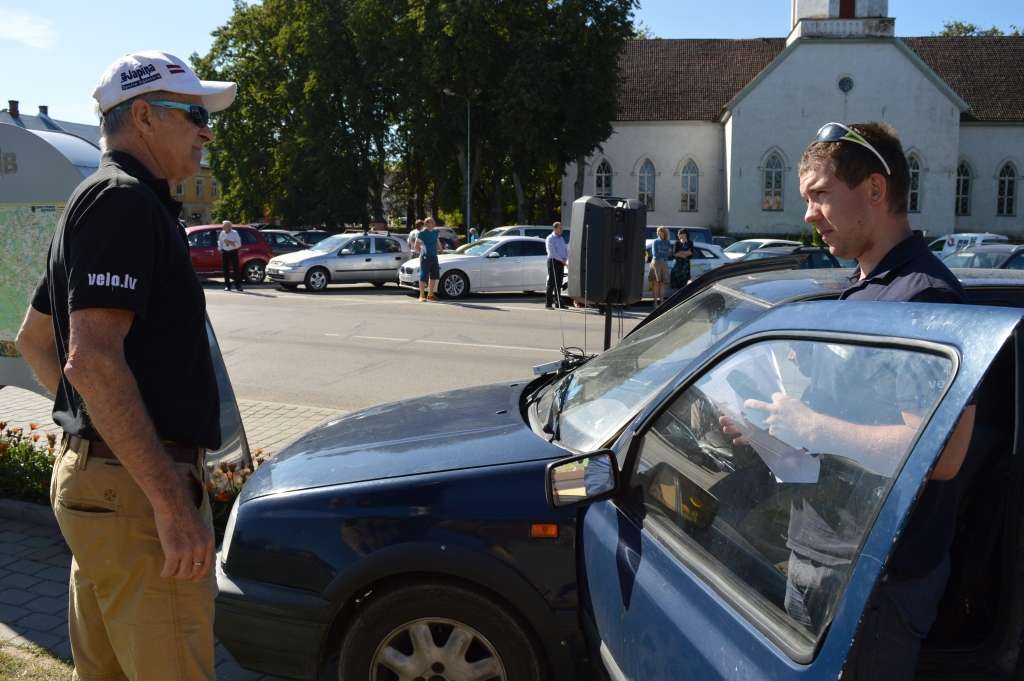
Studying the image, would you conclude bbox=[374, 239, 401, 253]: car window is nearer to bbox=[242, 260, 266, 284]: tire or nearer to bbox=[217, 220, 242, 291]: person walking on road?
bbox=[242, 260, 266, 284]: tire

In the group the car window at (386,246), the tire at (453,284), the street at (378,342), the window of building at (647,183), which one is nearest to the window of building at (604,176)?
the window of building at (647,183)

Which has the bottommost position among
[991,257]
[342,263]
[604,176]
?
[342,263]

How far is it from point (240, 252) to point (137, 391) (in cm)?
2344

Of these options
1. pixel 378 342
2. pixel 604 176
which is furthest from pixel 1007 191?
pixel 378 342

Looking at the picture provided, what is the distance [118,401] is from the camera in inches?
80.6

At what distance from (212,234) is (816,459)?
24.7m

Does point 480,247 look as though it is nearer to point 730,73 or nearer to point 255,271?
point 255,271

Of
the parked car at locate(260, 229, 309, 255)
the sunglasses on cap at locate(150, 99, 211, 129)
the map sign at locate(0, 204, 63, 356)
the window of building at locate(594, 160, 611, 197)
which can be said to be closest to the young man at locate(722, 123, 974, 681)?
the sunglasses on cap at locate(150, 99, 211, 129)

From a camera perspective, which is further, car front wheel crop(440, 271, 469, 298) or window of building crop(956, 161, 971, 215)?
window of building crop(956, 161, 971, 215)

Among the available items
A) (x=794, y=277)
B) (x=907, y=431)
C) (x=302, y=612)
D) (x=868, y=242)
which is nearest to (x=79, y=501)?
(x=302, y=612)

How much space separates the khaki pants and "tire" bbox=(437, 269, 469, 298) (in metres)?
18.9

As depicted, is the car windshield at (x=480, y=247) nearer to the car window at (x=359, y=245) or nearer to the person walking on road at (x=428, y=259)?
the person walking on road at (x=428, y=259)

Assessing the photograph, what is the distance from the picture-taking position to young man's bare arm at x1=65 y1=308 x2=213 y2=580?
2.04m

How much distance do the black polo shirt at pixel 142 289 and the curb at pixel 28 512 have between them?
3.30 m
